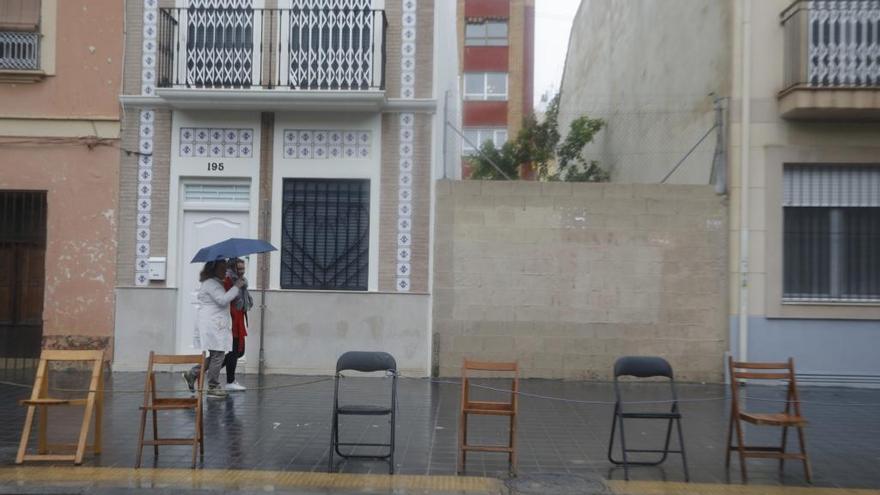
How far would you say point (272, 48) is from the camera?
41.8ft

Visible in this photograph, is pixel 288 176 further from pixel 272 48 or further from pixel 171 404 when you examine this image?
pixel 171 404

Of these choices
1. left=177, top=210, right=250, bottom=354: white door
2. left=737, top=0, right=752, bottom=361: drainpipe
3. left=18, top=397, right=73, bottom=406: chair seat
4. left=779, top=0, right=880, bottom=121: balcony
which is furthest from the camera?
left=177, top=210, right=250, bottom=354: white door

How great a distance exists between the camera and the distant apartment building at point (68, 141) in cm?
1262

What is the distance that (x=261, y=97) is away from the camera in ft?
40.4

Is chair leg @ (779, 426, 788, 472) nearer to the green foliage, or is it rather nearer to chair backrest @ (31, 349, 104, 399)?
chair backrest @ (31, 349, 104, 399)

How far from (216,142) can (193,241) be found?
5.25ft

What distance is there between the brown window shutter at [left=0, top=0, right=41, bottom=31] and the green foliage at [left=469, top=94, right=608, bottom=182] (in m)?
8.35

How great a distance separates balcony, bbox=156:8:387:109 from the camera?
12383 mm

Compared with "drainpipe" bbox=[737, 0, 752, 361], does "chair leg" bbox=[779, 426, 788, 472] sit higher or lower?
lower

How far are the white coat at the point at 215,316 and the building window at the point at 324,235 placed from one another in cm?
238

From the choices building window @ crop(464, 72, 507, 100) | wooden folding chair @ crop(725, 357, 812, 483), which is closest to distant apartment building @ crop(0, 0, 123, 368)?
wooden folding chair @ crop(725, 357, 812, 483)

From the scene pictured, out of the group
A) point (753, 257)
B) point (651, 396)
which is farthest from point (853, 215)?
point (651, 396)

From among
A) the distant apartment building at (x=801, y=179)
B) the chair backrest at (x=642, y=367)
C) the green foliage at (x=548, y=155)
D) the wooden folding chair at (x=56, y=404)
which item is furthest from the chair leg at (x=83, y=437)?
the green foliage at (x=548, y=155)

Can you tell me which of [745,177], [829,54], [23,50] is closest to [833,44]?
[829,54]
